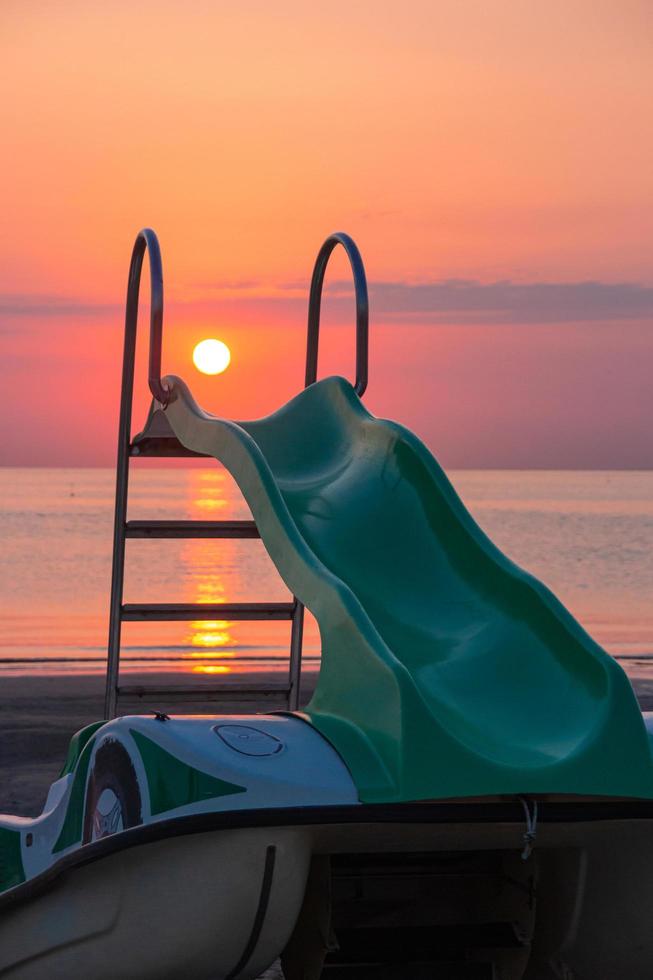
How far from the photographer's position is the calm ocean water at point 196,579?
18.6 metres

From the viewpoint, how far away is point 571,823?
442 centimetres

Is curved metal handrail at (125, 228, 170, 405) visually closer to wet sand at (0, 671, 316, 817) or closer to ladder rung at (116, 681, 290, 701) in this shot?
ladder rung at (116, 681, 290, 701)

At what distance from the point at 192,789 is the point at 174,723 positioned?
11.8 inches

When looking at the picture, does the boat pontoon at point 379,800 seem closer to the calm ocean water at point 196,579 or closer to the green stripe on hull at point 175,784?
the green stripe on hull at point 175,784

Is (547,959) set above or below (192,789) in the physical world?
below

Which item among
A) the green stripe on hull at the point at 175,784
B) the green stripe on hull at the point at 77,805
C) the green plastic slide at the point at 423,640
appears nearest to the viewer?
the green stripe on hull at the point at 175,784

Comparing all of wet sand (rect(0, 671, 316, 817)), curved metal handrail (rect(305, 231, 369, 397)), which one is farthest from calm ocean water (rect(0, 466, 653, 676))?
curved metal handrail (rect(305, 231, 369, 397))

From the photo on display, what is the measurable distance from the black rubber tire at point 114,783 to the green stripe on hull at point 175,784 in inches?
2.7

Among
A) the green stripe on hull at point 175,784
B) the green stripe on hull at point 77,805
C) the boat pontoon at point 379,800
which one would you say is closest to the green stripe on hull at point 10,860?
the boat pontoon at point 379,800

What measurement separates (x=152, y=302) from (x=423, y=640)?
8.68ft

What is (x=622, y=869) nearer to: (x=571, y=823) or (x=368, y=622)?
(x=571, y=823)

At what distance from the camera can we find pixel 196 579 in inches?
1452

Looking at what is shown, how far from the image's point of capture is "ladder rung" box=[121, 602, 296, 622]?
6.93 metres

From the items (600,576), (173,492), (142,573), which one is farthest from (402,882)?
(173,492)
